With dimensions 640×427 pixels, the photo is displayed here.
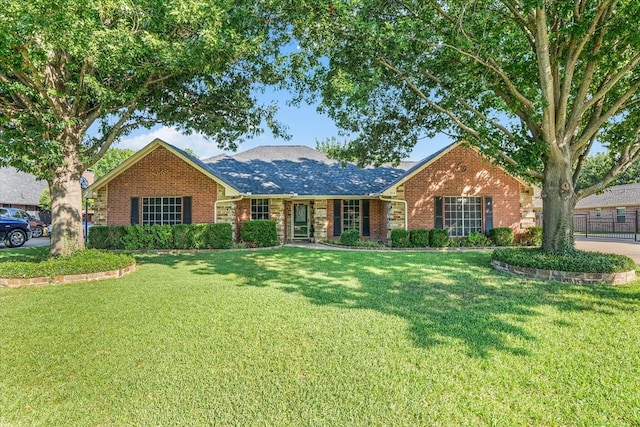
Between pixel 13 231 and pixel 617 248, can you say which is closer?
pixel 617 248

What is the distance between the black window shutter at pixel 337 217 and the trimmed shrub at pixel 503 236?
287 inches

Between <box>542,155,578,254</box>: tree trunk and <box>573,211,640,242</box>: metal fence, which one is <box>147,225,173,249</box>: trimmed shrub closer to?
<box>542,155,578,254</box>: tree trunk

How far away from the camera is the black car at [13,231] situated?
14.6m

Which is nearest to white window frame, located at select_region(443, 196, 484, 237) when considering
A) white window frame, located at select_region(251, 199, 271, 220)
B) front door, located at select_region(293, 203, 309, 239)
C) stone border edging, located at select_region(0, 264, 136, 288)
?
front door, located at select_region(293, 203, 309, 239)

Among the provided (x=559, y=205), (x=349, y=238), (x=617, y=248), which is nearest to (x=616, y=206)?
(x=617, y=248)

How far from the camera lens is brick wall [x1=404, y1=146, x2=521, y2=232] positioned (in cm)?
1466

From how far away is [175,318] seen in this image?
4648 millimetres

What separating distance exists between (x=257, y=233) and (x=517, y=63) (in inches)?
427

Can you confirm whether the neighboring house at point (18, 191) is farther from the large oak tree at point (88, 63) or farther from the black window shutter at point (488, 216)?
the black window shutter at point (488, 216)

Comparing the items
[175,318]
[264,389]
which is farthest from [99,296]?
[264,389]

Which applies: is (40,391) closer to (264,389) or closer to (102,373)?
(102,373)

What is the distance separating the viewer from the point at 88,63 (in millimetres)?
7762

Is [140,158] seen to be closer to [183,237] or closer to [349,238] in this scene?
[183,237]

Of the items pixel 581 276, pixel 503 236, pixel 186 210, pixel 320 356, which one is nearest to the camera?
pixel 320 356
